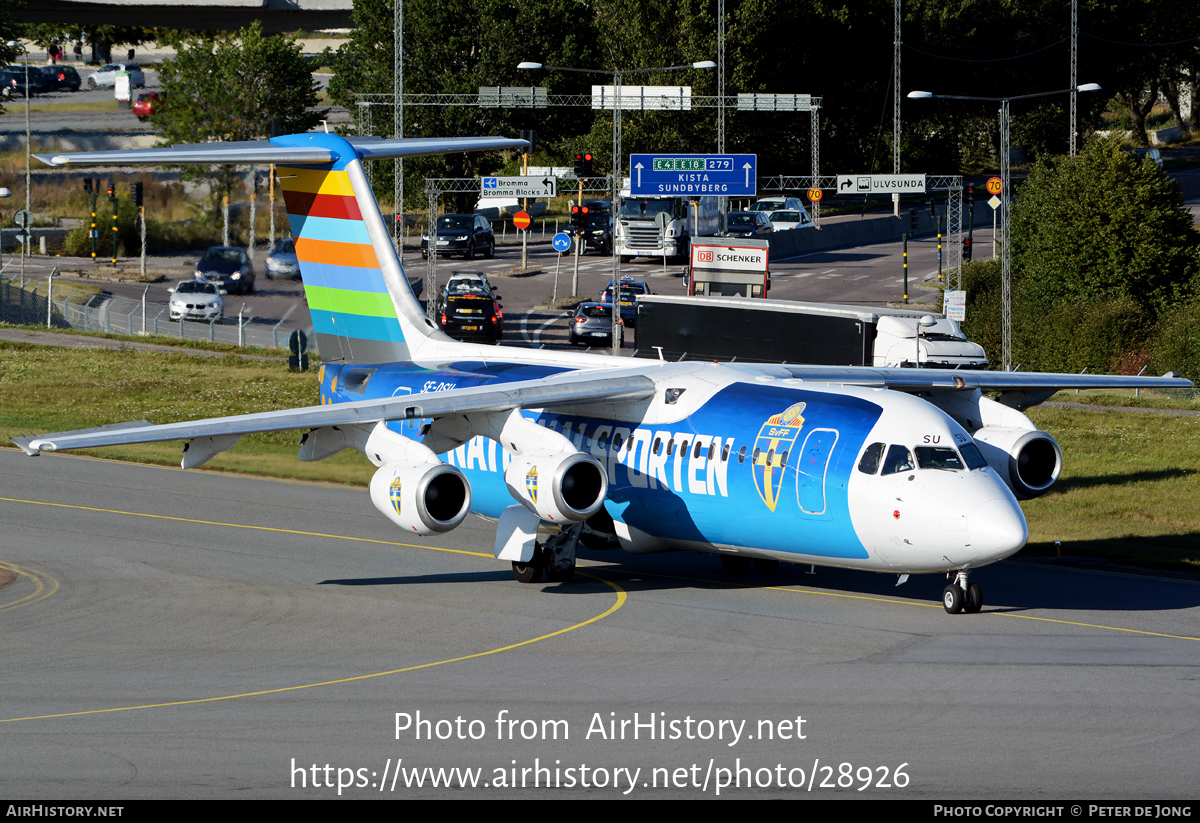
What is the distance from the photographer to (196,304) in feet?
219

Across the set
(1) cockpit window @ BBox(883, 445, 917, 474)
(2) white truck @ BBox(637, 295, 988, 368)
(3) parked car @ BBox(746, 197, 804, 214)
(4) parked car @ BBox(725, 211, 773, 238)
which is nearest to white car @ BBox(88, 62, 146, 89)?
(3) parked car @ BBox(746, 197, 804, 214)

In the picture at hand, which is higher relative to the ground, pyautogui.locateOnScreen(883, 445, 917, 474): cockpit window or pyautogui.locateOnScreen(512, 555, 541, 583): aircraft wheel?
pyautogui.locateOnScreen(883, 445, 917, 474): cockpit window

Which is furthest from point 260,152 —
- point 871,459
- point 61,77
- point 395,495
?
point 61,77

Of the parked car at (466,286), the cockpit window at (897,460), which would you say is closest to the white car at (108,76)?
the parked car at (466,286)

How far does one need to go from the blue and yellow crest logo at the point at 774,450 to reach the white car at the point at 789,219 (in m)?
72.6

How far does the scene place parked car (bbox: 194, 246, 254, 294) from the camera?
240 ft

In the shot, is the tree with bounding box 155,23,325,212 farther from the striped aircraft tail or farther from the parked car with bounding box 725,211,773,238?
the striped aircraft tail

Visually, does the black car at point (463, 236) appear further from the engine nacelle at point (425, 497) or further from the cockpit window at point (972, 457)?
the cockpit window at point (972, 457)

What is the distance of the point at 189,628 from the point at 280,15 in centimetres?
9038

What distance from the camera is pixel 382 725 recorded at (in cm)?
1652

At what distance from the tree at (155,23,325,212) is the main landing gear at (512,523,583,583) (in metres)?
73.2

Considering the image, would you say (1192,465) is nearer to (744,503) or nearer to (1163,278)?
(744,503)

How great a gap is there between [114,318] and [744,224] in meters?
38.5

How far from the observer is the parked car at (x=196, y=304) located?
66.6m
